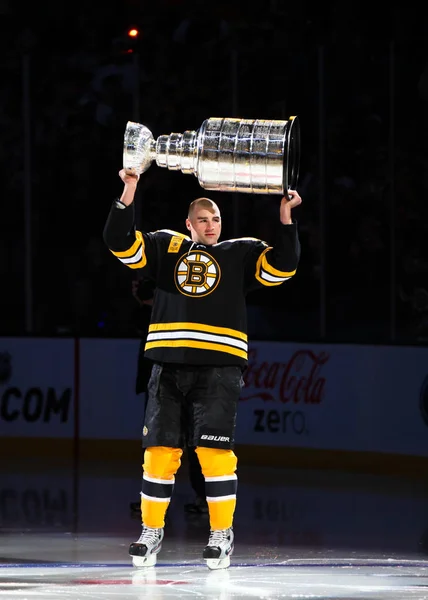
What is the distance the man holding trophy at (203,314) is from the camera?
570cm

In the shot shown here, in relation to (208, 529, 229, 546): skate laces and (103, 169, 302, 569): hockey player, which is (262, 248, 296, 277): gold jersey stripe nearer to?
(103, 169, 302, 569): hockey player

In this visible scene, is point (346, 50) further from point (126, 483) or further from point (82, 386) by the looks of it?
point (126, 483)

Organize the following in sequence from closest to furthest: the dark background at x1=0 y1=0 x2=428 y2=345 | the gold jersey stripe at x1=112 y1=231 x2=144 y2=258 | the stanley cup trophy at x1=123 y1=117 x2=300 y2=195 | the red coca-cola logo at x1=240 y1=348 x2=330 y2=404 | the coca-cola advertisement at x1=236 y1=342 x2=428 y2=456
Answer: the stanley cup trophy at x1=123 y1=117 x2=300 y2=195 < the gold jersey stripe at x1=112 y1=231 x2=144 y2=258 < the coca-cola advertisement at x1=236 y1=342 x2=428 y2=456 < the red coca-cola logo at x1=240 y1=348 x2=330 y2=404 < the dark background at x1=0 y1=0 x2=428 y2=345

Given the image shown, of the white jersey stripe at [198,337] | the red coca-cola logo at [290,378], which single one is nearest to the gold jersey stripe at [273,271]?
the white jersey stripe at [198,337]

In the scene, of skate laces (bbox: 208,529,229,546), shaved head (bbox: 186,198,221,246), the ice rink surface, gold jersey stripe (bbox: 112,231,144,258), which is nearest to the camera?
the ice rink surface

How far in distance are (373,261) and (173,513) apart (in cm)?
573

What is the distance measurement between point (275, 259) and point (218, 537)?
125 centimetres

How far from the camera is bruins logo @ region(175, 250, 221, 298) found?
231 inches

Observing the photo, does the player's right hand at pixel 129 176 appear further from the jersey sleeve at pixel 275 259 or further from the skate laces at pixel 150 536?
the skate laces at pixel 150 536

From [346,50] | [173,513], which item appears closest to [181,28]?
[346,50]

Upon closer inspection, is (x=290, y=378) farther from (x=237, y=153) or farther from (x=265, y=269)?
(x=237, y=153)

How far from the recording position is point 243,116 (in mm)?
13734

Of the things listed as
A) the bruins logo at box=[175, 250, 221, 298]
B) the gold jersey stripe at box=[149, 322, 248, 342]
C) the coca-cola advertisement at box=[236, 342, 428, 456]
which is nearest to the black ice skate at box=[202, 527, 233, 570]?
the gold jersey stripe at box=[149, 322, 248, 342]

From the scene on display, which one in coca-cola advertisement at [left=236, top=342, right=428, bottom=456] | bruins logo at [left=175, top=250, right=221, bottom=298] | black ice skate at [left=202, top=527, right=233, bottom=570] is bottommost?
black ice skate at [left=202, top=527, right=233, bottom=570]
